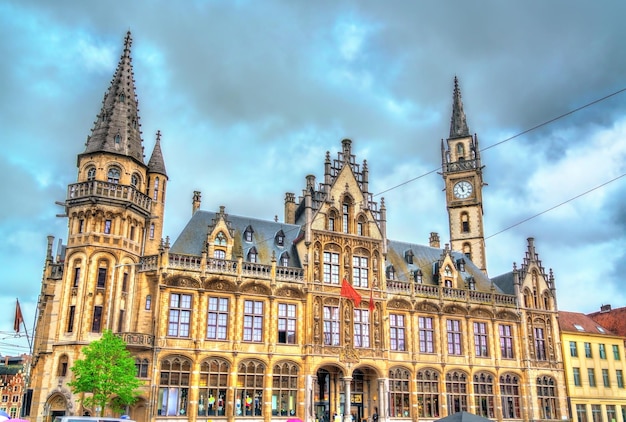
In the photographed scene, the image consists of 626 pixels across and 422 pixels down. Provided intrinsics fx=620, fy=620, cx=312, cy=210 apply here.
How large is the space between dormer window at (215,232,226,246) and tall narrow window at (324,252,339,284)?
8.68 m

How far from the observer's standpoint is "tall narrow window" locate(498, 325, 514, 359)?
2267 inches

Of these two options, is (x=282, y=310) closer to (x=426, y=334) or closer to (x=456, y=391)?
(x=426, y=334)

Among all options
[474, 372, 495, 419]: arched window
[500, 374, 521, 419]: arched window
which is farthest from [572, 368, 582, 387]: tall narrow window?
[474, 372, 495, 419]: arched window

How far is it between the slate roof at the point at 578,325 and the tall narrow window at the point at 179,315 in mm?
38136

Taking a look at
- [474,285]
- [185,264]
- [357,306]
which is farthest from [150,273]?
[474,285]

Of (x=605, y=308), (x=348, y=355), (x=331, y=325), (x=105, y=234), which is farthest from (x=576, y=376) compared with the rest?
(x=105, y=234)

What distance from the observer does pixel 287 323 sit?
48938 millimetres

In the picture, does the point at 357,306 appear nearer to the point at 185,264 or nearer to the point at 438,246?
the point at 185,264

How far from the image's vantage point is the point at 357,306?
166 ft

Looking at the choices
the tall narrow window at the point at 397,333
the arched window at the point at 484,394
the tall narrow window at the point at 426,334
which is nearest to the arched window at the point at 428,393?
the tall narrow window at the point at 426,334

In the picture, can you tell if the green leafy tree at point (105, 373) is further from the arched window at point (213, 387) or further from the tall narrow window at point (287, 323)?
the tall narrow window at point (287, 323)

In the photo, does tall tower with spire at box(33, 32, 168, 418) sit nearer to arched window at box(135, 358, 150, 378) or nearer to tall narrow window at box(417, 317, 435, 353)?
arched window at box(135, 358, 150, 378)

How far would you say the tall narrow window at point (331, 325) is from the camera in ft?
163

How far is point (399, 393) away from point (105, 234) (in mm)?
26973
